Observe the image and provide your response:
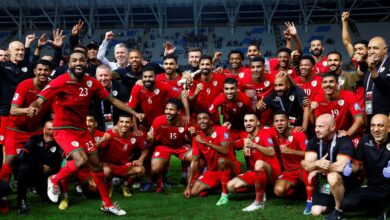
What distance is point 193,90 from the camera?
7.95m

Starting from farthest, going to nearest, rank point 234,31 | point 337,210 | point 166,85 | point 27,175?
point 234,31 < point 166,85 < point 27,175 < point 337,210

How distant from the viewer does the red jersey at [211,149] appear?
6.91m

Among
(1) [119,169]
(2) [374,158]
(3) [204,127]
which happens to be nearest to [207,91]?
(3) [204,127]

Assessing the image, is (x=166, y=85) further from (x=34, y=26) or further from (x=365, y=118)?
(x=34, y=26)

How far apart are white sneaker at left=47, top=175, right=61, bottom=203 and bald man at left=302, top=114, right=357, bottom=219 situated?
128 inches

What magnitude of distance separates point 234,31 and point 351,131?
99.0ft

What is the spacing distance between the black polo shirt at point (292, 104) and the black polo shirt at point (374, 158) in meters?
1.48

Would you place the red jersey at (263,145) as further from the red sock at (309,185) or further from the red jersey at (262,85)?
the red jersey at (262,85)

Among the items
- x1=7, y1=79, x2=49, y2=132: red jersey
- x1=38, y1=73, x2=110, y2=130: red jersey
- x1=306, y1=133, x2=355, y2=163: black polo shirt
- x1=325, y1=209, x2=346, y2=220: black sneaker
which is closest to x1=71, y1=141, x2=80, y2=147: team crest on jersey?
x1=38, y1=73, x2=110, y2=130: red jersey

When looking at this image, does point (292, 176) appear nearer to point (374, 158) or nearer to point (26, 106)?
point (374, 158)

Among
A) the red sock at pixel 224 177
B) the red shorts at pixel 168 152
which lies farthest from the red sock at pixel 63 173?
the red sock at pixel 224 177

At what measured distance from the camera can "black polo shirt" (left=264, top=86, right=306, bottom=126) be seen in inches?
279

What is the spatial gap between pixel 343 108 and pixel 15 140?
4.51 m

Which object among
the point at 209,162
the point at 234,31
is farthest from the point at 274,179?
the point at 234,31
